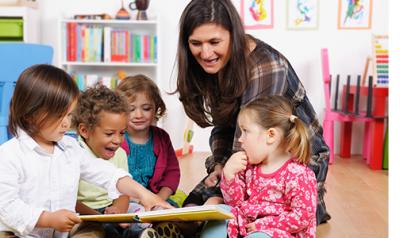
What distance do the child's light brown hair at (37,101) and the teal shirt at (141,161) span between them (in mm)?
689

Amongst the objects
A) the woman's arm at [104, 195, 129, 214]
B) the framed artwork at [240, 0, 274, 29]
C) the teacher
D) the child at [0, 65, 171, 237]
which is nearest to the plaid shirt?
the teacher

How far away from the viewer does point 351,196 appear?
300 cm

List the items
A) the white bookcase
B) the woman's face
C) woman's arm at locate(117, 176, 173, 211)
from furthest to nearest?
the white bookcase < the woman's face < woman's arm at locate(117, 176, 173, 211)

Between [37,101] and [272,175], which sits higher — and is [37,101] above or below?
above

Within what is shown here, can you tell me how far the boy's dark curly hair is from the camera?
1.98 metres

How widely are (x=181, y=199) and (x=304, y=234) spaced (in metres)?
0.93

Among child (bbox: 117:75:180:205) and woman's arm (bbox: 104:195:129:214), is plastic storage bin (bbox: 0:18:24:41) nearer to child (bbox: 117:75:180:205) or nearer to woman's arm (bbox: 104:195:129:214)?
child (bbox: 117:75:180:205)

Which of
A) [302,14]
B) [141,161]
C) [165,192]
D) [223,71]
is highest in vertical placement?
[302,14]

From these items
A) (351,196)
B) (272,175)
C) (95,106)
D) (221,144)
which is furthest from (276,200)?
(351,196)

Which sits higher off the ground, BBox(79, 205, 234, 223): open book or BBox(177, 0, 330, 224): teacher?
BBox(177, 0, 330, 224): teacher

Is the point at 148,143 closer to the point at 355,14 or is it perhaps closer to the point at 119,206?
the point at 119,206

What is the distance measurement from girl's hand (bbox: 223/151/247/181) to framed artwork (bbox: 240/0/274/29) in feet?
9.56

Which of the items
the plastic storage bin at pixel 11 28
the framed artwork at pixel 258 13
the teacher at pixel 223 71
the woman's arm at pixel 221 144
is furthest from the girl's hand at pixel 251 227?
the plastic storage bin at pixel 11 28

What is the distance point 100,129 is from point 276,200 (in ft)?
2.11
